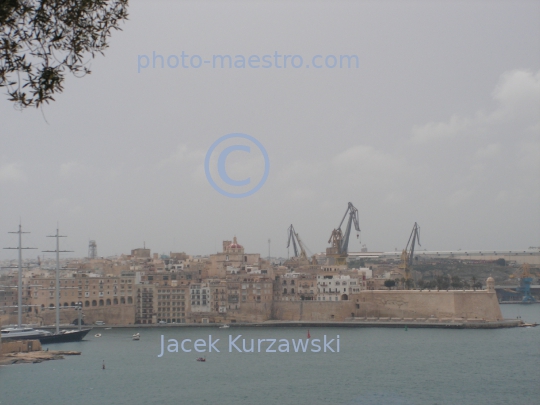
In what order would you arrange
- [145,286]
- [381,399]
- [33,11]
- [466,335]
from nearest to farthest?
[33,11]
[381,399]
[466,335]
[145,286]

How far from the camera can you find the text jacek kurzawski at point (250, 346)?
1370cm

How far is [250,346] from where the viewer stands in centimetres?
1434

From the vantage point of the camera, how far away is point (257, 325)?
17.9 m

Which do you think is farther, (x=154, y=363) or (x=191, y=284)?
(x=191, y=284)

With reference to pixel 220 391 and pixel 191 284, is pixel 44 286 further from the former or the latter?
pixel 220 391

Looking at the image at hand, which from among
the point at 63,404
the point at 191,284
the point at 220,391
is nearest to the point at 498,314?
the point at 191,284

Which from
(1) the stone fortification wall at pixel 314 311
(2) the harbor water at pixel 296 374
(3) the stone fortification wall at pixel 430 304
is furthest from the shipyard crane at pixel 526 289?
(2) the harbor water at pixel 296 374

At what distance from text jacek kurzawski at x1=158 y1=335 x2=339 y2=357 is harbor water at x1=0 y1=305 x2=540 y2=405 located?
150mm

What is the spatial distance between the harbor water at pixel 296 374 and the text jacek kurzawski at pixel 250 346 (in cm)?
15

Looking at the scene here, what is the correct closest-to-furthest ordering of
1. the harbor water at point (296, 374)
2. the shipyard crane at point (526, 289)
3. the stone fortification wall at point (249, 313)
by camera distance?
1. the harbor water at point (296, 374)
2. the stone fortification wall at point (249, 313)
3. the shipyard crane at point (526, 289)

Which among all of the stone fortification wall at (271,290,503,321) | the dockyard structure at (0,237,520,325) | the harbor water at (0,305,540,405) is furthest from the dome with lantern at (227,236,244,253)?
the harbor water at (0,305,540,405)

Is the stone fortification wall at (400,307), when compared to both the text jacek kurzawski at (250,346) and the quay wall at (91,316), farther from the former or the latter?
the quay wall at (91,316)

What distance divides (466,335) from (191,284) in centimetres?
616

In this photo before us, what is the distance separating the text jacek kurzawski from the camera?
539 inches
